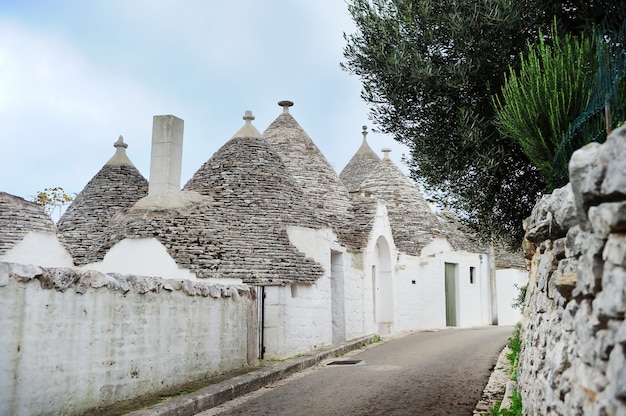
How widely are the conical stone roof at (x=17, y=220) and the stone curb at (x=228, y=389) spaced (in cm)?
760

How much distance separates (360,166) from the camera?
30.8 metres

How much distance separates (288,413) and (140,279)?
252 centimetres

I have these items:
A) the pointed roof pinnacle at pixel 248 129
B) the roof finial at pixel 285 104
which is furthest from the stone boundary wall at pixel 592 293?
the roof finial at pixel 285 104

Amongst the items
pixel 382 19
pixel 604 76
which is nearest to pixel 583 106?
pixel 604 76

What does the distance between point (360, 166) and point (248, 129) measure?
1358cm

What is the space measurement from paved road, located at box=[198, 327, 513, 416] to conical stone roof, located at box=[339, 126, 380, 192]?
15688mm

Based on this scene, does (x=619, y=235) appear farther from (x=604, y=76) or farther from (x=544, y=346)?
(x=604, y=76)

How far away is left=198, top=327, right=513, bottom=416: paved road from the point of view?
7727 mm

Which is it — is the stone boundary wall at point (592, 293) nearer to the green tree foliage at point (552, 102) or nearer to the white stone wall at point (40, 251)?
the green tree foliage at point (552, 102)

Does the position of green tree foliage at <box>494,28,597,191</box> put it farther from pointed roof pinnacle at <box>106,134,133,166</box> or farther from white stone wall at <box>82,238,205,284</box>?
pointed roof pinnacle at <box>106,134,133,166</box>

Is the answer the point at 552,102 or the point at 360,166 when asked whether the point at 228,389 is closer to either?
the point at 552,102

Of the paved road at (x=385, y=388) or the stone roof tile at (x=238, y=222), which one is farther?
the stone roof tile at (x=238, y=222)

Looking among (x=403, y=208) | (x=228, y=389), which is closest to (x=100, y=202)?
(x=228, y=389)

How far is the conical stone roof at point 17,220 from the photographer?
49.1ft
